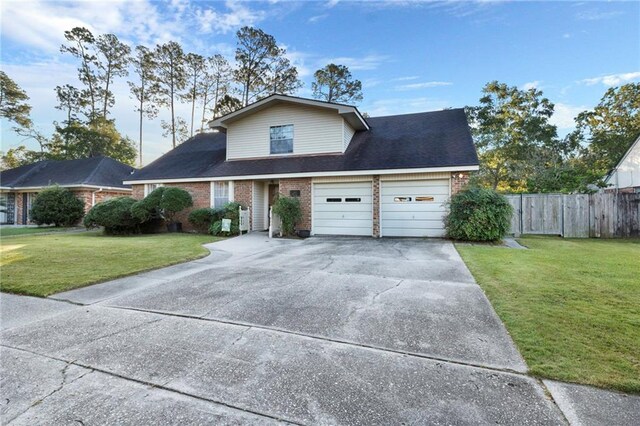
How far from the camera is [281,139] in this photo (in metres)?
14.2

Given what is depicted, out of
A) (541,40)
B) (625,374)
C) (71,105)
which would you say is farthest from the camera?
(71,105)

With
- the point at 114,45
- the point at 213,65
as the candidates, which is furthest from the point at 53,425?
the point at 114,45

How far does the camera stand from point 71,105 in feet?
94.5

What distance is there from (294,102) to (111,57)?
24.1 meters

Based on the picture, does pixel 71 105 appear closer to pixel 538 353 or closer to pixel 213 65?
pixel 213 65

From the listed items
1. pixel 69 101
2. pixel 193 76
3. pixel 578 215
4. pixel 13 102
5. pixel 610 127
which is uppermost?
pixel 193 76

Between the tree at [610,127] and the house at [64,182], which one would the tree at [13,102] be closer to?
the house at [64,182]

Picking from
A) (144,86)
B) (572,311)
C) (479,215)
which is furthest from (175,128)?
(572,311)

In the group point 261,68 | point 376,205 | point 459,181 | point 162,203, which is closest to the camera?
point 459,181

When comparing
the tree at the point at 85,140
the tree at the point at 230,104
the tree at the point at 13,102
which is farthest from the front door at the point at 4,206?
the tree at the point at 230,104

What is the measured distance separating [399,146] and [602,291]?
30.2 feet

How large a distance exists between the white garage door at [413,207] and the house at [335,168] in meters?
0.04

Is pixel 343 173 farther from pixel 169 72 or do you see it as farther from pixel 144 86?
pixel 144 86

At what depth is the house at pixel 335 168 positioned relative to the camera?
1140cm
